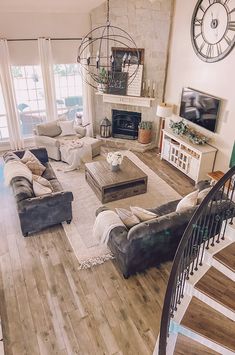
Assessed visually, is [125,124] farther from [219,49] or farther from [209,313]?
[209,313]

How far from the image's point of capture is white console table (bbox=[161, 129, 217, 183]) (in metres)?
6.38

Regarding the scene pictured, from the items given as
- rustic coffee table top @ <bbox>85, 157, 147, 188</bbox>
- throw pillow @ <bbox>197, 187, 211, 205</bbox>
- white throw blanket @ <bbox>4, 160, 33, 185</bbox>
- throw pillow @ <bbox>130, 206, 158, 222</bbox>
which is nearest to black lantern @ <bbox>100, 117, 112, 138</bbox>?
rustic coffee table top @ <bbox>85, 157, 147, 188</bbox>

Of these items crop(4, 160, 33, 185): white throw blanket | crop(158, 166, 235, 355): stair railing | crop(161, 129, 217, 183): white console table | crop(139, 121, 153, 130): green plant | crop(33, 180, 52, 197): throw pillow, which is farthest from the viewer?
crop(139, 121, 153, 130): green plant

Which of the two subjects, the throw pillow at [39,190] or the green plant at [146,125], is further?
the green plant at [146,125]

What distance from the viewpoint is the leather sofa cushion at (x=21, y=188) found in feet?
15.6

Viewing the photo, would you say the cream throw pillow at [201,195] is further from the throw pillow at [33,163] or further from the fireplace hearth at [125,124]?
the fireplace hearth at [125,124]

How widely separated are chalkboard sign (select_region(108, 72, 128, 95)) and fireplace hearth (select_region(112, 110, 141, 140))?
0.60m

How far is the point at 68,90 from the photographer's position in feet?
29.0

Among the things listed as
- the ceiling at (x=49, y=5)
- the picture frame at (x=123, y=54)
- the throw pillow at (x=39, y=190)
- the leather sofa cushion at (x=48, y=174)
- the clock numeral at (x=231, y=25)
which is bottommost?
the leather sofa cushion at (x=48, y=174)

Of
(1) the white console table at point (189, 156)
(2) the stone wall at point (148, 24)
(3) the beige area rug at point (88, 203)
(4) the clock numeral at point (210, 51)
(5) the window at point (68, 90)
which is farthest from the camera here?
(5) the window at point (68, 90)

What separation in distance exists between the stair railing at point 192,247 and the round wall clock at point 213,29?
3503 millimetres

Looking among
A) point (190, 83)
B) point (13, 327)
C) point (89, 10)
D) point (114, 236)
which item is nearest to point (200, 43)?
point (190, 83)

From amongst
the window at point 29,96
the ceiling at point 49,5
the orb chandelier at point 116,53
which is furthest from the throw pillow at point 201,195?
the window at point 29,96

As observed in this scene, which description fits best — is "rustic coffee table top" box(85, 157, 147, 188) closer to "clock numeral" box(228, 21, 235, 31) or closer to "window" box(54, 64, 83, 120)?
"window" box(54, 64, 83, 120)
